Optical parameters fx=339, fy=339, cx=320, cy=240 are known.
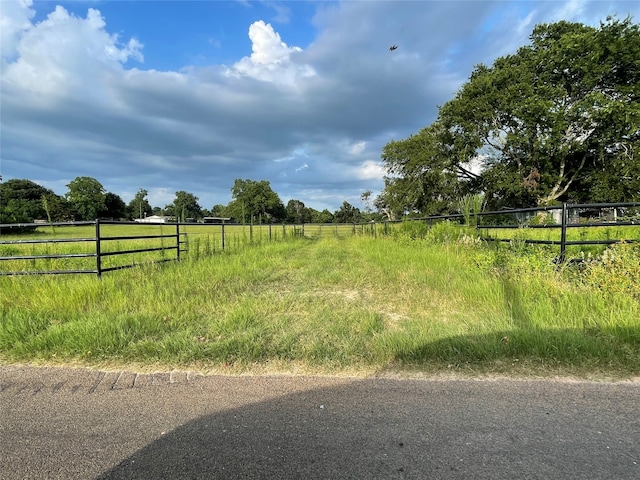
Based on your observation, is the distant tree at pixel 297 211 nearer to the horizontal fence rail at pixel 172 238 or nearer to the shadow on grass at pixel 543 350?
the horizontal fence rail at pixel 172 238

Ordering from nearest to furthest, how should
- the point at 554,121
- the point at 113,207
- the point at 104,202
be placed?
the point at 554,121, the point at 104,202, the point at 113,207

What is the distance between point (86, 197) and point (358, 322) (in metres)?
110

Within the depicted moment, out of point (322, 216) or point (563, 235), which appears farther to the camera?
point (322, 216)

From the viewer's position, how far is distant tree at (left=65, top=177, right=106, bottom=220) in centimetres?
8844

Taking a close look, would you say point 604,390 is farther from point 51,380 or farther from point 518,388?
point 51,380

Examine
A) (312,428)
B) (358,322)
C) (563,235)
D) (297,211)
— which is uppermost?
(297,211)

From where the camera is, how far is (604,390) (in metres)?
2.65

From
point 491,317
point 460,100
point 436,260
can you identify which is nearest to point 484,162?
point 460,100

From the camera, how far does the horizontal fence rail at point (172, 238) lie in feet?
19.2

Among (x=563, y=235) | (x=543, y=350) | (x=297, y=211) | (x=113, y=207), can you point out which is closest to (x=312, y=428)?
(x=543, y=350)

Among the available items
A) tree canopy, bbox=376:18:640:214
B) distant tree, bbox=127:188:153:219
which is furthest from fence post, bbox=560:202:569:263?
distant tree, bbox=127:188:153:219

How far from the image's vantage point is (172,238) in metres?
12.1

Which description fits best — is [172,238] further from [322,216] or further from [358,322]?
[322,216]

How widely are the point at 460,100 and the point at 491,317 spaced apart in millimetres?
28223
